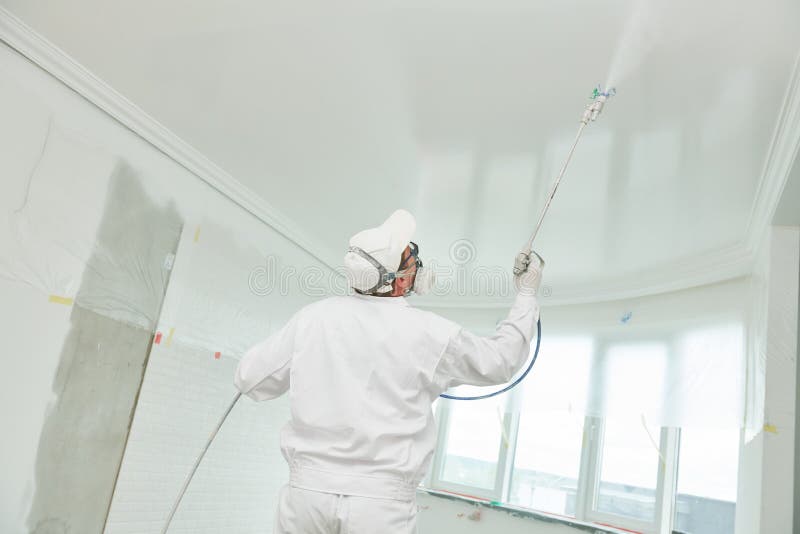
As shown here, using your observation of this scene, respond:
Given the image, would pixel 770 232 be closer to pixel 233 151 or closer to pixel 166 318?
pixel 233 151

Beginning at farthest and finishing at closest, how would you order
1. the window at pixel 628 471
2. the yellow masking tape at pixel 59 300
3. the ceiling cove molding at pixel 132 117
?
the window at pixel 628 471
the yellow masking tape at pixel 59 300
the ceiling cove molding at pixel 132 117

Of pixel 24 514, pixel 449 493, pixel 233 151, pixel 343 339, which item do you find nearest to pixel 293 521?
pixel 343 339

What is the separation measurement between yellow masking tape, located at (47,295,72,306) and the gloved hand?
7.32 feet

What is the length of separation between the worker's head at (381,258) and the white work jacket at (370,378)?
0.06m

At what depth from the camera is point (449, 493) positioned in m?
5.24

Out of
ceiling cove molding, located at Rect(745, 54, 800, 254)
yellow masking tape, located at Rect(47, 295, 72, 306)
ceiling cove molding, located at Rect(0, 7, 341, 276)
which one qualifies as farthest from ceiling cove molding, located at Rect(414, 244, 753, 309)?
yellow masking tape, located at Rect(47, 295, 72, 306)

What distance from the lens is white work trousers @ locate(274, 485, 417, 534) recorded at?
1498 millimetres

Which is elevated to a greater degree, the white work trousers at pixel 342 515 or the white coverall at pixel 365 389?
the white coverall at pixel 365 389

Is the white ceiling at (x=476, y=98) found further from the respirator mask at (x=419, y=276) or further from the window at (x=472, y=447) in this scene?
the window at (x=472, y=447)

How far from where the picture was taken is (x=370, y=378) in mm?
1620

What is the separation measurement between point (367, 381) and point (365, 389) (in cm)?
2

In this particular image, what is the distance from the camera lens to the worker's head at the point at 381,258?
5.70 ft

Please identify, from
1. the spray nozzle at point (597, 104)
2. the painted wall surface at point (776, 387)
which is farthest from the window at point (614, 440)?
the spray nozzle at point (597, 104)

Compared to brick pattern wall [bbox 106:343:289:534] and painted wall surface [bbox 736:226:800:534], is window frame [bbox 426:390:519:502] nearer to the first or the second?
brick pattern wall [bbox 106:343:289:534]
